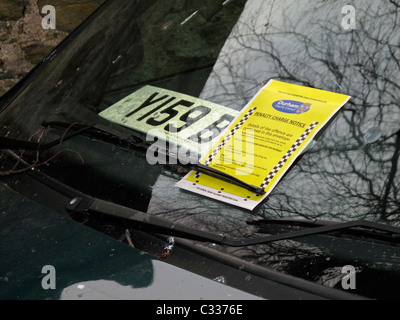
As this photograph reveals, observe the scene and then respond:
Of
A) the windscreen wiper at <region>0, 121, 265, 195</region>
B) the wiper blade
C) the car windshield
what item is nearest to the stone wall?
the car windshield

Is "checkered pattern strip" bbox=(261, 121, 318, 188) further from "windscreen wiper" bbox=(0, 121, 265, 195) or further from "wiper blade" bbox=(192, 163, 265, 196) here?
"windscreen wiper" bbox=(0, 121, 265, 195)

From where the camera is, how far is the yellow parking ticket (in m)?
1.65

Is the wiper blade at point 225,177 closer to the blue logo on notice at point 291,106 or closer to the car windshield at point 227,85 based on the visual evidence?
the car windshield at point 227,85

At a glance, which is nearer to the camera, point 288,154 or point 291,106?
point 288,154

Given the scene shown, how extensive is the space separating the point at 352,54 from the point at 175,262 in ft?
2.83

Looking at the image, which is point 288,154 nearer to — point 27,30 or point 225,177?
point 225,177

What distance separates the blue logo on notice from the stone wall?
9.87 feet

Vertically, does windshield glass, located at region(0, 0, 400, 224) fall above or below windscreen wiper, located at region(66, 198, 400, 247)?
above

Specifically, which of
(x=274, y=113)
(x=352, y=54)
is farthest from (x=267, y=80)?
(x=352, y=54)

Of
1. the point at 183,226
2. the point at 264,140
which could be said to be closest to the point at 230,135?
the point at 264,140

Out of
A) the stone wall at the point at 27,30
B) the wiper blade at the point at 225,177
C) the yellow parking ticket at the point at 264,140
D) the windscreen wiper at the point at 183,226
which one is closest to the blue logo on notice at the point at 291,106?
the yellow parking ticket at the point at 264,140

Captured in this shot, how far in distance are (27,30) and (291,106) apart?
125 inches

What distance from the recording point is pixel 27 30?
4406 millimetres

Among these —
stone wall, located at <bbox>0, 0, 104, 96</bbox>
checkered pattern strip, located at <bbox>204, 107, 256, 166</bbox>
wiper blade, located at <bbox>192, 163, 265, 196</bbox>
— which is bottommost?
wiper blade, located at <bbox>192, 163, 265, 196</bbox>
